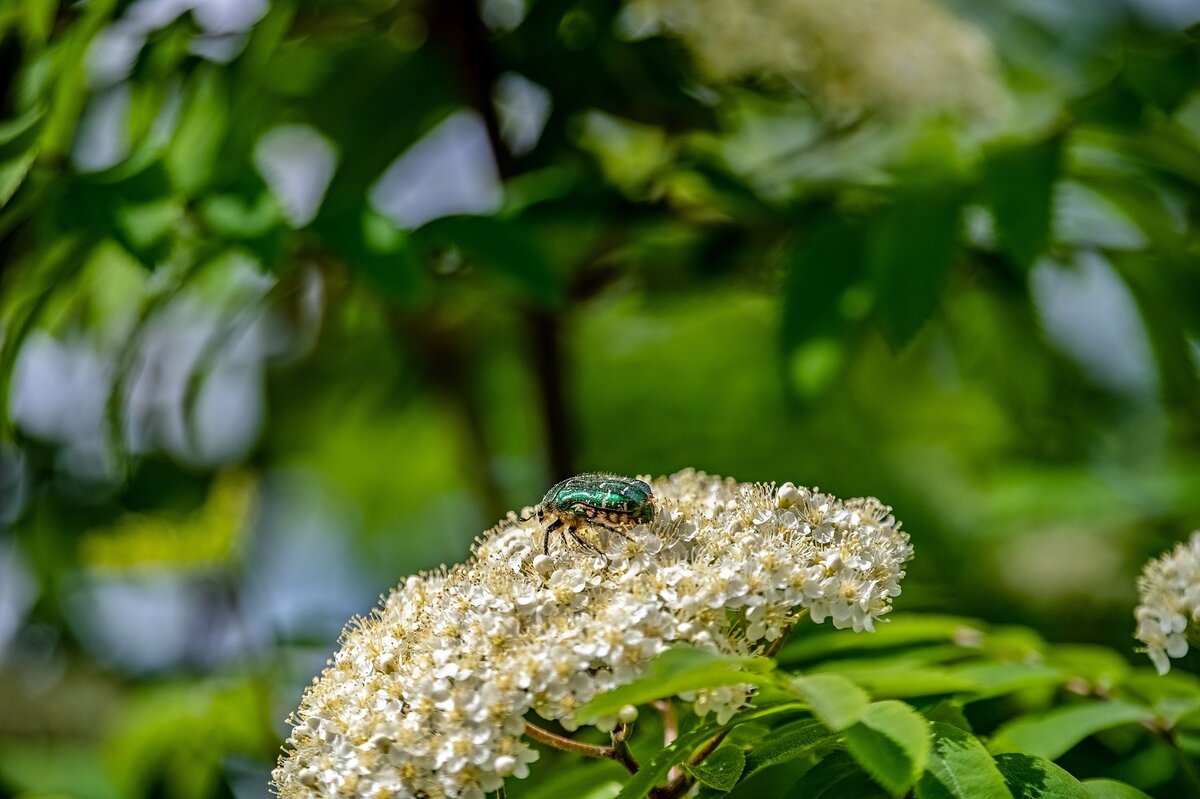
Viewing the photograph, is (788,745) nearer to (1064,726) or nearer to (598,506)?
(598,506)

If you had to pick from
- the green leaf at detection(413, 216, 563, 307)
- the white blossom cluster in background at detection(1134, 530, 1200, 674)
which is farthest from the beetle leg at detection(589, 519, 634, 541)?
the white blossom cluster in background at detection(1134, 530, 1200, 674)

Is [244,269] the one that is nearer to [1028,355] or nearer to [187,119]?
[187,119]

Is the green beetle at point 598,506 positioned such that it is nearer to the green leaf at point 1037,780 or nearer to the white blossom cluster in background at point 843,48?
the green leaf at point 1037,780

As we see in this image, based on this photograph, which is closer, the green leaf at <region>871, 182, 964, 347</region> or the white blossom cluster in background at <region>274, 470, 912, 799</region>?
the white blossom cluster in background at <region>274, 470, 912, 799</region>

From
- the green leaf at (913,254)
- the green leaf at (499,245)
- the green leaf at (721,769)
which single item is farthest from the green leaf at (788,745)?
the green leaf at (499,245)

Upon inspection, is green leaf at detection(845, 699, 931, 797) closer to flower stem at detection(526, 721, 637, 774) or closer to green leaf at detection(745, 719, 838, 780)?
green leaf at detection(745, 719, 838, 780)

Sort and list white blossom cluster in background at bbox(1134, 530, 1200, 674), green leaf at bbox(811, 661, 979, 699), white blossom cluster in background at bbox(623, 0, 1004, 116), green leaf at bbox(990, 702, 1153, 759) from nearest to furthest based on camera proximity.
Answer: green leaf at bbox(811, 661, 979, 699)
green leaf at bbox(990, 702, 1153, 759)
white blossom cluster in background at bbox(1134, 530, 1200, 674)
white blossom cluster in background at bbox(623, 0, 1004, 116)

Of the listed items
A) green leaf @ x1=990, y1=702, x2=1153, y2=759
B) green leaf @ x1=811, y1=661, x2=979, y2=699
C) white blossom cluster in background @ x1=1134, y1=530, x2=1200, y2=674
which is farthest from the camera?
white blossom cluster in background @ x1=1134, y1=530, x2=1200, y2=674
